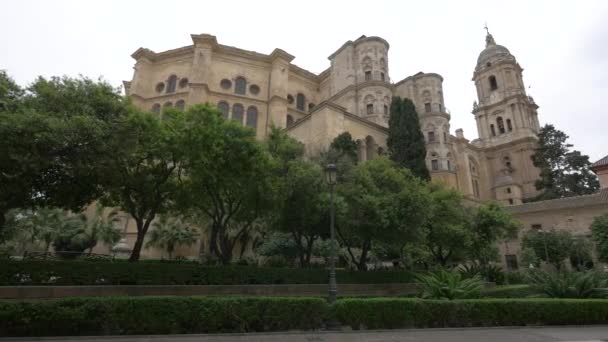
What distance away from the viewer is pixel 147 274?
40.1 feet

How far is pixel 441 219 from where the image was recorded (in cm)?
1981

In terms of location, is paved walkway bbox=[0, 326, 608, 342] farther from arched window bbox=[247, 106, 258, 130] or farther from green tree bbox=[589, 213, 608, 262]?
arched window bbox=[247, 106, 258, 130]

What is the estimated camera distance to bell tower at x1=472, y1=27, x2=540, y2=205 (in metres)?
49.0

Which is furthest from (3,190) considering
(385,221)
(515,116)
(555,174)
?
(515,116)

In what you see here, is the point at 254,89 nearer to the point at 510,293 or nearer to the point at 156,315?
the point at 510,293

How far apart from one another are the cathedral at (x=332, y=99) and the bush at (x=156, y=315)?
2110 cm

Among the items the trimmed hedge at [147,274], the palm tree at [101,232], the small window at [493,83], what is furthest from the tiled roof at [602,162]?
the palm tree at [101,232]

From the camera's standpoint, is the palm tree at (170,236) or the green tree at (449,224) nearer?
the green tree at (449,224)

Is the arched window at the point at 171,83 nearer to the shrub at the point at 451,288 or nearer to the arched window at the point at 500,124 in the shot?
the shrub at the point at 451,288

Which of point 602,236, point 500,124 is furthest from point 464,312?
point 500,124

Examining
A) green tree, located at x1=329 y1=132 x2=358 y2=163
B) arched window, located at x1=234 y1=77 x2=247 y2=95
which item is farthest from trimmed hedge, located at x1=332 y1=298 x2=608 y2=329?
arched window, located at x1=234 y1=77 x2=247 y2=95

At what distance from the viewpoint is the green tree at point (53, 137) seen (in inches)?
375

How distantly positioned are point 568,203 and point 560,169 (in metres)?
16.1

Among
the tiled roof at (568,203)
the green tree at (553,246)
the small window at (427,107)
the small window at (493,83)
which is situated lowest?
the green tree at (553,246)
